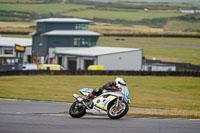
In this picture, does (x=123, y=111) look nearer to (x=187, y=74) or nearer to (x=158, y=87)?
(x=158, y=87)

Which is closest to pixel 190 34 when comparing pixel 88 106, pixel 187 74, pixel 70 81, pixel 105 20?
pixel 105 20

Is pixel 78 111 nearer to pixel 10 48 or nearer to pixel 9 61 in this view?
pixel 9 61

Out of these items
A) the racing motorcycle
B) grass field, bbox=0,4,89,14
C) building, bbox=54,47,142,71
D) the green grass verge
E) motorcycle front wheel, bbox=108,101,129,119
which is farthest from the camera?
grass field, bbox=0,4,89,14

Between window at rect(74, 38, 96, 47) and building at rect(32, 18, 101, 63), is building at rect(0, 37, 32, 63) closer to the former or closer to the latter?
building at rect(32, 18, 101, 63)

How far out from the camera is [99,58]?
55.4 m

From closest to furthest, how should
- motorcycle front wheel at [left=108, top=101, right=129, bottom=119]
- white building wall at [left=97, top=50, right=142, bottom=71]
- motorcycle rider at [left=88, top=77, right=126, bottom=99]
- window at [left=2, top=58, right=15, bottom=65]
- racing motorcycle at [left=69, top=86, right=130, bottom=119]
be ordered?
1. motorcycle front wheel at [left=108, top=101, right=129, bottom=119]
2. racing motorcycle at [left=69, top=86, right=130, bottom=119]
3. motorcycle rider at [left=88, top=77, right=126, bottom=99]
4. window at [left=2, top=58, right=15, bottom=65]
5. white building wall at [left=97, top=50, right=142, bottom=71]

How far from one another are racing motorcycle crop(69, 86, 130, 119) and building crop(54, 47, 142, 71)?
41.5 metres

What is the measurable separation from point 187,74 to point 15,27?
2672 inches

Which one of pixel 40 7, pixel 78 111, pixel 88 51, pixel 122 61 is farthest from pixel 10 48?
pixel 40 7

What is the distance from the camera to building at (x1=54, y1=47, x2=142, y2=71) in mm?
56188

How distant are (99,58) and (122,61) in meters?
4.72

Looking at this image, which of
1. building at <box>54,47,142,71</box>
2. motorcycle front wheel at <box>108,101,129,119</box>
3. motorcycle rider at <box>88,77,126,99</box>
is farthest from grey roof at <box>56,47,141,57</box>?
motorcycle front wheel at <box>108,101,129,119</box>

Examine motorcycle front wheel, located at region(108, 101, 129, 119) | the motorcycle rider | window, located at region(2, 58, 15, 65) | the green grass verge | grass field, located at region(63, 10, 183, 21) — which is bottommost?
the green grass verge

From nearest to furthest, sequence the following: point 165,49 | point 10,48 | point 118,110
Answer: point 118,110
point 10,48
point 165,49
